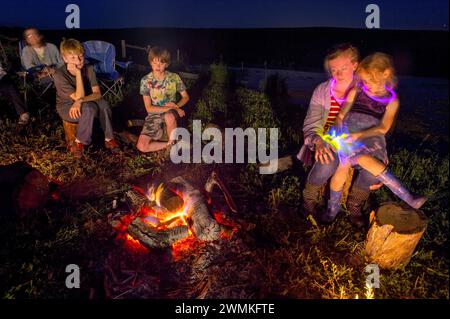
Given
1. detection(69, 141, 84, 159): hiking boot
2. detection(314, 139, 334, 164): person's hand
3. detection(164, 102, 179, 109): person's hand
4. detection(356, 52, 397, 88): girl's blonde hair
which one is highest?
detection(356, 52, 397, 88): girl's blonde hair

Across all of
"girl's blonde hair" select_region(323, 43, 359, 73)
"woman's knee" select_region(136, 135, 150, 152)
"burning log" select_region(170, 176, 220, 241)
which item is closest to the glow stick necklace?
"girl's blonde hair" select_region(323, 43, 359, 73)

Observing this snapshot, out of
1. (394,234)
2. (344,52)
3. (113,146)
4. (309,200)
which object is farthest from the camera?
(113,146)

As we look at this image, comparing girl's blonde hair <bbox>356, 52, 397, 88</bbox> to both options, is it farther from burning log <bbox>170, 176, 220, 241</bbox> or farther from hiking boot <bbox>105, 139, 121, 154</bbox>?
hiking boot <bbox>105, 139, 121, 154</bbox>

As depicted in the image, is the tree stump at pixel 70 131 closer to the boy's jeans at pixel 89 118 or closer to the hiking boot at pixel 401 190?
the boy's jeans at pixel 89 118

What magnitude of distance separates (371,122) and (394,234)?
3.86 ft

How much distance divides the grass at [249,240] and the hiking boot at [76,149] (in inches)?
4.1

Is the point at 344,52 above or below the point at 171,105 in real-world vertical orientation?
above

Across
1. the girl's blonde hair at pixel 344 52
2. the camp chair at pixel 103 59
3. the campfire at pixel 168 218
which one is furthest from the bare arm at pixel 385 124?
the camp chair at pixel 103 59

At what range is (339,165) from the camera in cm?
356

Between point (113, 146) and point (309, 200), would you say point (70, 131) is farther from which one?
point (309, 200)

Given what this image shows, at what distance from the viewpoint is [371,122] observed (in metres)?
3.45

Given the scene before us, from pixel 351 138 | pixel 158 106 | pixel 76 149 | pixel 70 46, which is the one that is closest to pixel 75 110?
pixel 76 149

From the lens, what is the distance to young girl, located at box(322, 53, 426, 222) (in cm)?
327
